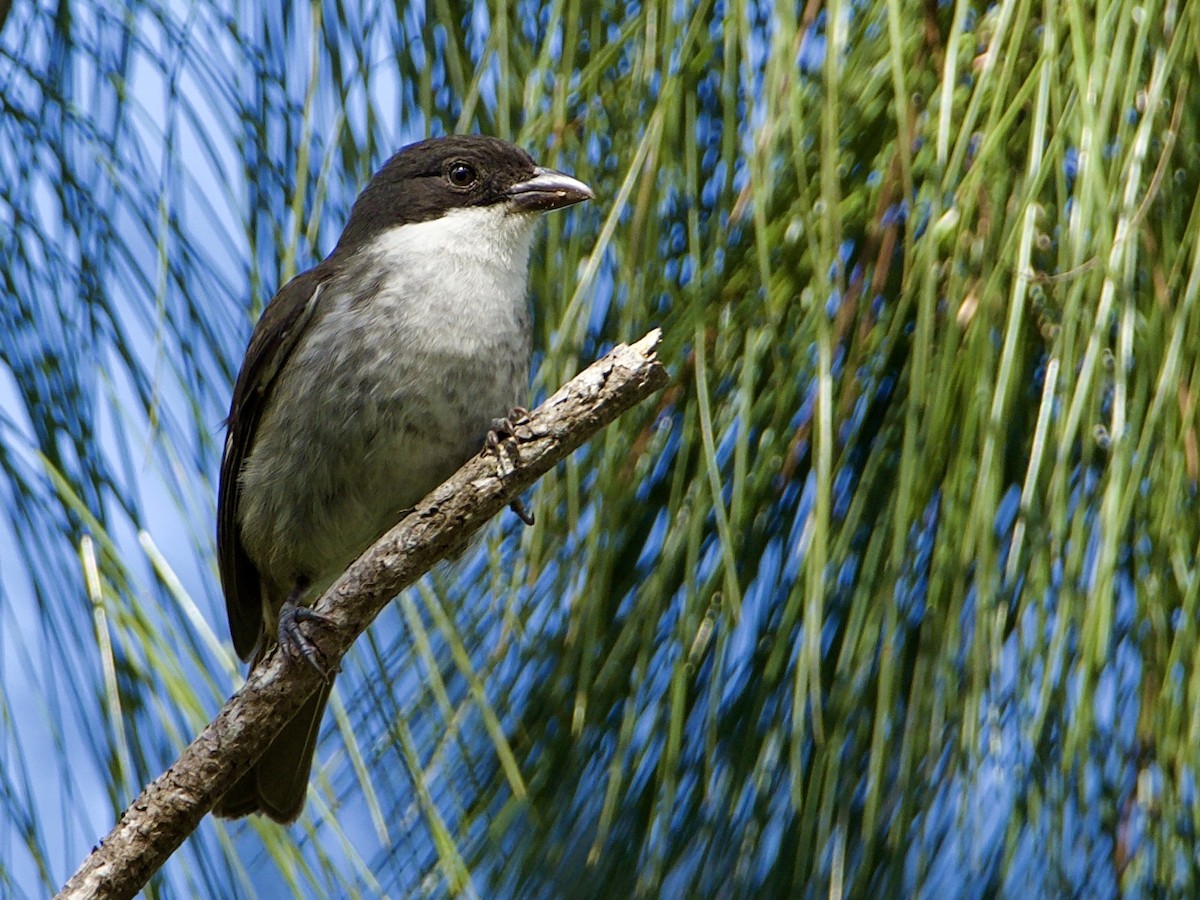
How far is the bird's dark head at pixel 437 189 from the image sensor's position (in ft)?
8.63

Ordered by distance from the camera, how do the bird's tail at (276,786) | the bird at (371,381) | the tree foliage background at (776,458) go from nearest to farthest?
the tree foliage background at (776,458) < the bird's tail at (276,786) < the bird at (371,381)

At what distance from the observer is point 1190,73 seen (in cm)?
148

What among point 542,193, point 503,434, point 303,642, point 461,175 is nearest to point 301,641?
point 303,642

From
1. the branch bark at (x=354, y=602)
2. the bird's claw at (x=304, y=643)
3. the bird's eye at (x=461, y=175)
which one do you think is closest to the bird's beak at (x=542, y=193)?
the bird's eye at (x=461, y=175)

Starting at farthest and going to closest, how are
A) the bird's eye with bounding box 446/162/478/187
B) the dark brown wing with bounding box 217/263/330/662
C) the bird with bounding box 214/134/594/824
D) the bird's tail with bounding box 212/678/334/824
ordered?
the bird's eye with bounding box 446/162/478/187, the dark brown wing with bounding box 217/263/330/662, the bird with bounding box 214/134/594/824, the bird's tail with bounding box 212/678/334/824

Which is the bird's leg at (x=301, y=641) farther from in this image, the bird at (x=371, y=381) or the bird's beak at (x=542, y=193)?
the bird's beak at (x=542, y=193)

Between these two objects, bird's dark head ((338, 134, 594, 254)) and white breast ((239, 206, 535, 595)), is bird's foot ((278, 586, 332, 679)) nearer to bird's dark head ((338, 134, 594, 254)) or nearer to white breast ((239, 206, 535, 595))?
white breast ((239, 206, 535, 595))

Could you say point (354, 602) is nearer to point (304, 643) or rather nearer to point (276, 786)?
point (304, 643)

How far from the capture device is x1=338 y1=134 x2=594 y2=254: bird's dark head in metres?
2.63

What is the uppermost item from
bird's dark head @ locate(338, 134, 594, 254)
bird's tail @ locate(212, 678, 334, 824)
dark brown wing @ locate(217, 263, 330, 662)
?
bird's dark head @ locate(338, 134, 594, 254)

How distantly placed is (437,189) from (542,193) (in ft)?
1.46

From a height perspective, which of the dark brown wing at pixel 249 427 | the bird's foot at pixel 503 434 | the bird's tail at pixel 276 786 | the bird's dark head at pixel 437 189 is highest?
the bird's dark head at pixel 437 189

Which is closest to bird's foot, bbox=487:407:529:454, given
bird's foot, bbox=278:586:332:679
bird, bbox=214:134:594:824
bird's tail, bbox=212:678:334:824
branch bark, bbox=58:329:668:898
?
branch bark, bbox=58:329:668:898

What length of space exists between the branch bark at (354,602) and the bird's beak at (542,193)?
0.49m
